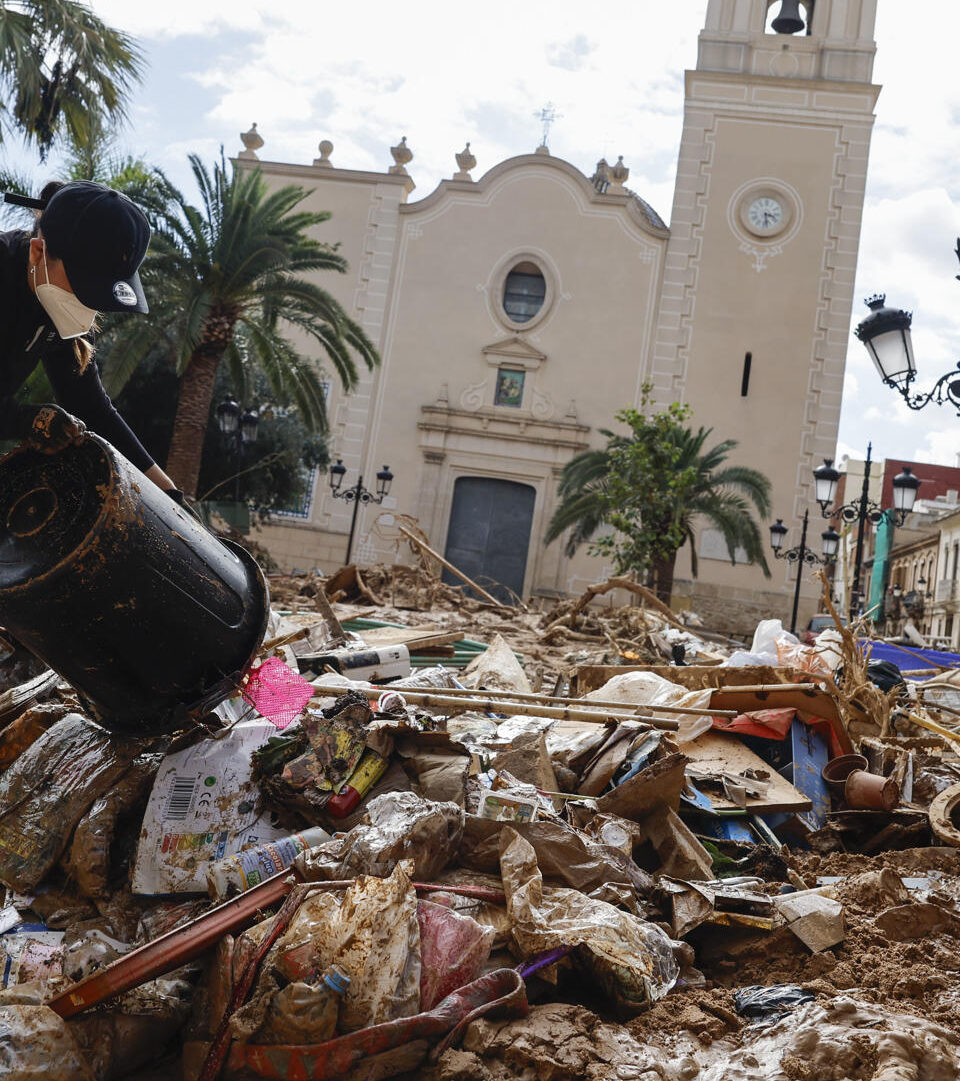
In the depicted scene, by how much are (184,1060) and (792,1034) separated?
137 cm

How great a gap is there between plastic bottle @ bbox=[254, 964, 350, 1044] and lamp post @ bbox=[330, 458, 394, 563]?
18288 millimetres

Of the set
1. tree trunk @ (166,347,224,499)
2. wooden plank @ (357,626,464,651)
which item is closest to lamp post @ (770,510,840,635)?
tree trunk @ (166,347,224,499)

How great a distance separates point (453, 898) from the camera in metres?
2.53

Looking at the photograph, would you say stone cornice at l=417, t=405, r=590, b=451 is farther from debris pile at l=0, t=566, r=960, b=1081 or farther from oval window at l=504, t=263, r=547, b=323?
debris pile at l=0, t=566, r=960, b=1081

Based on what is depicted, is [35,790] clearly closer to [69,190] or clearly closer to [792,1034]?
[69,190]

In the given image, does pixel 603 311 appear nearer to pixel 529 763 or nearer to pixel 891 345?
pixel 891 345

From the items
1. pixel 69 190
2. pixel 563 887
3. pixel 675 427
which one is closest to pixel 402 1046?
pixel 563 887

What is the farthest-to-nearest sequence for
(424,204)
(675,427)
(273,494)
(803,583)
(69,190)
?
1. (424,204)
2. (803,583)
3. (273,494)
4. (675,427)
5. (69,190)

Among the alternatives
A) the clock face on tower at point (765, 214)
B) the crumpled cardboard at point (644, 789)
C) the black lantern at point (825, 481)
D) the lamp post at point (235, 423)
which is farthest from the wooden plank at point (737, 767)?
the clock face on tower at point (765, 214)

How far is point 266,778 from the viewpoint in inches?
118

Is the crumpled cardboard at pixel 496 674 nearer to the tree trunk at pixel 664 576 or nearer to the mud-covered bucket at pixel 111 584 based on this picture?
the mud-covered bucket at pixel 111 584

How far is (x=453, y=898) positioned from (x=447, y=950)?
10.4 inches

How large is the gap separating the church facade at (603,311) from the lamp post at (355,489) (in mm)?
407

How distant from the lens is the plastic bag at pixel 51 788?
2777 millimetres
